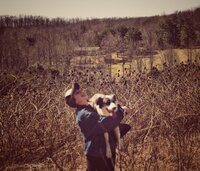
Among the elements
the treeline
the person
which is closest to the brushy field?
the person

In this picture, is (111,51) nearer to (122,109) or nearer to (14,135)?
(14,135)

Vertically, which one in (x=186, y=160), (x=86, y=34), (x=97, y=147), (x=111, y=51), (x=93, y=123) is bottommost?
(x=186, y=160)

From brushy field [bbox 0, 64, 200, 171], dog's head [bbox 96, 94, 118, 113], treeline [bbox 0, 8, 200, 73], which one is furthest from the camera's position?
treeline [bbox 0, 8, 200, 73]

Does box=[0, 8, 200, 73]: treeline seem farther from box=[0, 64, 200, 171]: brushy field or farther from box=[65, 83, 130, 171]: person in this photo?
box=[65, 83, 130, 171]: person

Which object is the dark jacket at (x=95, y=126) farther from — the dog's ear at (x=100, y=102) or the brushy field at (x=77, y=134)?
the brushy field at (x=77, y=134)

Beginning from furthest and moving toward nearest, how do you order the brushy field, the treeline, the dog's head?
1. the treeline
2. the brushy field
3. the dog's head

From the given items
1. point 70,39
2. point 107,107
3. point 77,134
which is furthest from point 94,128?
point 70,39

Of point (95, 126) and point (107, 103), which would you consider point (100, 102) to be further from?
point (95, 126)

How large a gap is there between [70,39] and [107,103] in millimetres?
17347

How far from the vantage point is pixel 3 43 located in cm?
1457

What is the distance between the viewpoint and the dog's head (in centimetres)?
260

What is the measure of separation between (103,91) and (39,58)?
11288 mm

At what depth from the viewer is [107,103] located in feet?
8.63

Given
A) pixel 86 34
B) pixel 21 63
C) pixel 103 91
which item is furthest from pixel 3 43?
pixel 103 91
